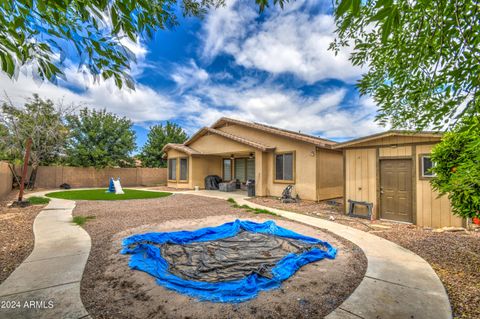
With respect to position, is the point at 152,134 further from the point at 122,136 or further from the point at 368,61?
the point at 368,61

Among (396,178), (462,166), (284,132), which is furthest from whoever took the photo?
(284,132)

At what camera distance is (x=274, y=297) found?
9.08 ft

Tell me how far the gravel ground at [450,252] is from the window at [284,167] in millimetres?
4687

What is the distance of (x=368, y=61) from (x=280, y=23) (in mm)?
3781

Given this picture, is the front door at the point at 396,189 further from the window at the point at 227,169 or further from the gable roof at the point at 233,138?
the window at the point at 227,169

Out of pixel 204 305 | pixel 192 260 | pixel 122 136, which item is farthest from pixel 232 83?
pixel 204 305

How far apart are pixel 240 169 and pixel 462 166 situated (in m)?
14.0

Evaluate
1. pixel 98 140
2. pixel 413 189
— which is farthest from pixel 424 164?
pixel 98 140

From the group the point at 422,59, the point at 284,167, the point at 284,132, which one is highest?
the point at 284,132

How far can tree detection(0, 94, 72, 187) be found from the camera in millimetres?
14953

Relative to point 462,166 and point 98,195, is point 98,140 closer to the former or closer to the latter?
point 98,195

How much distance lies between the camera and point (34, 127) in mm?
15188

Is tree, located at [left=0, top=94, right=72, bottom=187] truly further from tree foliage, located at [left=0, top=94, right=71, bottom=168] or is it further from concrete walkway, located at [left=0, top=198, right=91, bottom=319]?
concrete walkway, located at [left=0, top=198, right=91, bottom=319]

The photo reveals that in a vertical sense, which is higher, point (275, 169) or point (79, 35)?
point (79, 35)
